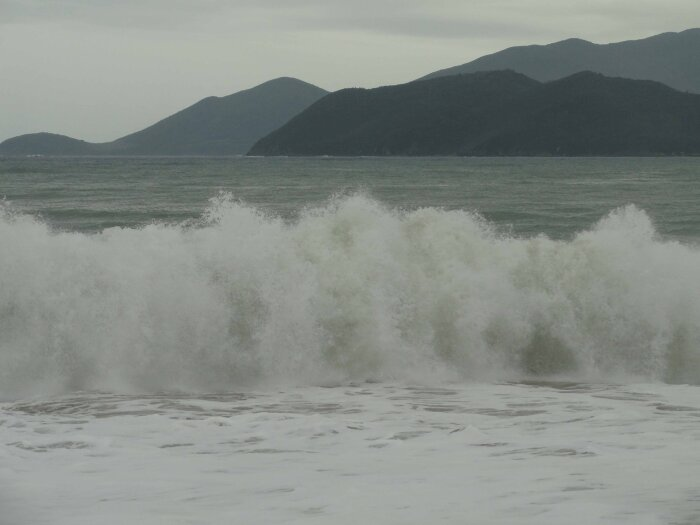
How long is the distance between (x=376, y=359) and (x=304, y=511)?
542cm

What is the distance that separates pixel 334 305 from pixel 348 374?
3.89 feet

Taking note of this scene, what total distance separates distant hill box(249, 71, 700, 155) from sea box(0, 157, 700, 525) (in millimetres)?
142970

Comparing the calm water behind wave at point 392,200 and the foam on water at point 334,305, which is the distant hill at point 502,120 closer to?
the calm water behind wave at point 392,200

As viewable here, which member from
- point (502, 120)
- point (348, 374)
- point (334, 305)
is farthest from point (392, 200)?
point (502, 120)

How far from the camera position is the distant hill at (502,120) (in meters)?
156

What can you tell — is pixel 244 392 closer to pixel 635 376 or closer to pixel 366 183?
pixel 635 376

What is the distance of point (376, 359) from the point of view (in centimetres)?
1126

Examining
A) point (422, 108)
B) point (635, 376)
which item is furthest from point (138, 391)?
point (422, 108)

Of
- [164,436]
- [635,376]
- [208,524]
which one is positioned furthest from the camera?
[635,376]

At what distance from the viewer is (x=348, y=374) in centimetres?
1101

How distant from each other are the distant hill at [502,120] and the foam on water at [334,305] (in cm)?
14259

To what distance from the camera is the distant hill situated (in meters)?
156

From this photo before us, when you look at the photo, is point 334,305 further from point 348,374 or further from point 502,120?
point 502,120

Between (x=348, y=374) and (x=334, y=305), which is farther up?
(x=334, y=305)
